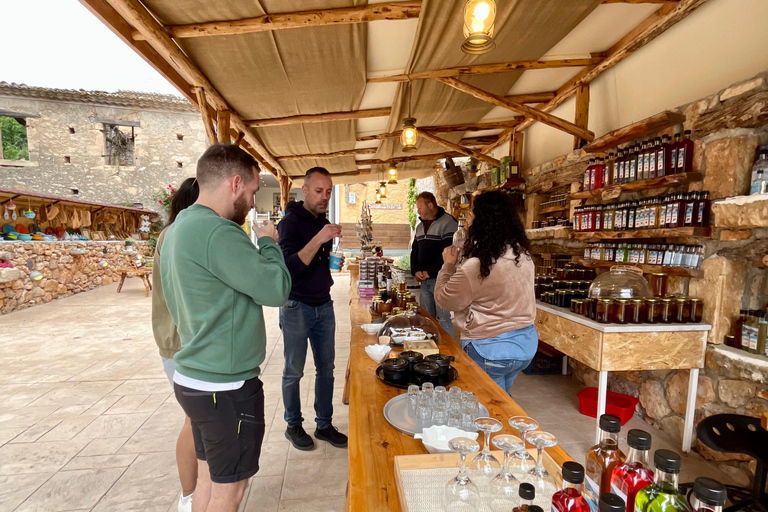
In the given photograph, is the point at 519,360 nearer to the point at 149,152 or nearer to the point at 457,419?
the point at 457,419

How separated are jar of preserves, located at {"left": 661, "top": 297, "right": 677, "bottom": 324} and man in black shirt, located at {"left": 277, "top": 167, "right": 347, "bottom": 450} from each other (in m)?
2.50

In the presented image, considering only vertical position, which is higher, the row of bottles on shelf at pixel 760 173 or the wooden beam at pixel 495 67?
the wooden beam at pixel 495 67

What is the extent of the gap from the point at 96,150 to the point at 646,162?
20644 millimetres

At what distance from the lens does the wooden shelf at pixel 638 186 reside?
9.78 feet

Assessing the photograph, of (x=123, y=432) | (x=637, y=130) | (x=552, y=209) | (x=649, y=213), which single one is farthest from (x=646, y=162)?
(x=123, y=432)

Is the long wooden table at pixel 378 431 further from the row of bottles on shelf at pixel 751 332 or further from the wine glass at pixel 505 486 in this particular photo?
the row of bottles on shelf at pixel 751 332

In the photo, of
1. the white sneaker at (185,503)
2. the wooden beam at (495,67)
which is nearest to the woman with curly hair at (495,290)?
the white sneaker at (185,503)

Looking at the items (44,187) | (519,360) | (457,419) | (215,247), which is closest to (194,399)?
(215,247)

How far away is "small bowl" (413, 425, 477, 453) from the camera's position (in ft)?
4.01

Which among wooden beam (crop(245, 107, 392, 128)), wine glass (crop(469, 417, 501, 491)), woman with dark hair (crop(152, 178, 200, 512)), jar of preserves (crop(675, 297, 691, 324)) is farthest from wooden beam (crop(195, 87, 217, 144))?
jar of preserves (crop(675, 297, 691, 324))

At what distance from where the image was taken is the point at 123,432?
11.0 feet

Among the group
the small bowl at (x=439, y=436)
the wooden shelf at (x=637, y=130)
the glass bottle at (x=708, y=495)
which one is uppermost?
the wooden shelf at (x=637, y=130)

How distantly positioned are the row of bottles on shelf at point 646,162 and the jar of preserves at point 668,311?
100 centimetres

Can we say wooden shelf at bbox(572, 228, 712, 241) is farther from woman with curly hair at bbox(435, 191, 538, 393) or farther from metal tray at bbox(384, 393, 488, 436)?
metal tray at bbox(384, 393, 488, 436)
